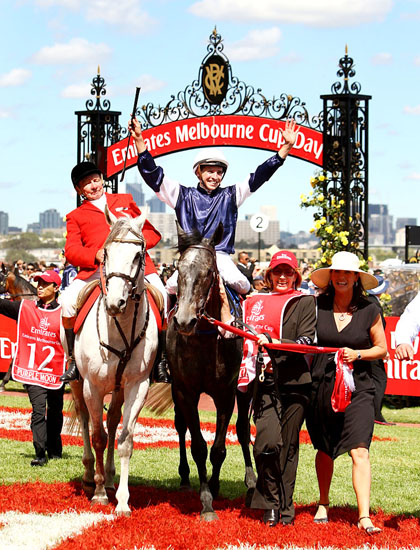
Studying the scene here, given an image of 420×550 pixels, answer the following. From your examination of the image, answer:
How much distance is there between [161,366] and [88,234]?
1.38 metres

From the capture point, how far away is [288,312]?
7.14m

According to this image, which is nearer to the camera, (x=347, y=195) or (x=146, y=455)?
(x=146, y=455)

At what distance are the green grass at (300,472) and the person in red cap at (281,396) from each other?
1.19 meters

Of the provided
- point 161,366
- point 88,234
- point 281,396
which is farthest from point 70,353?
point 281,396

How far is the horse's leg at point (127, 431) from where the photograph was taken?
732 cm

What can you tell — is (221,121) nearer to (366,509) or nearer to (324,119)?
(324,119)

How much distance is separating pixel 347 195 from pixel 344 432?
1124 cm

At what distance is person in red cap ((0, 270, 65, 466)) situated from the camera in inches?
395

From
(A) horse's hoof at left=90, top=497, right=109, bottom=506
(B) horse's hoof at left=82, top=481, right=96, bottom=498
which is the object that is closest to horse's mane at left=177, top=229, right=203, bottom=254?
(A) horse's hoof at left=90, top=497, right=109, bottom=506

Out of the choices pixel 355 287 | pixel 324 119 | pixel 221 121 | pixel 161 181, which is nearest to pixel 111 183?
pixel 221 121

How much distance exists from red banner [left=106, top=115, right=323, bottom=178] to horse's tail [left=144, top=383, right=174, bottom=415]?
9114 millimetres

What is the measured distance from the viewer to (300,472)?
983 cm

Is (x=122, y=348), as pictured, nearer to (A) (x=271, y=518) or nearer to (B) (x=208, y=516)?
(B) (x=208, y=516)

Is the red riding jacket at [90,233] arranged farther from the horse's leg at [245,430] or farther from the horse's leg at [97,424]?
the horse's leg at [245,430]
